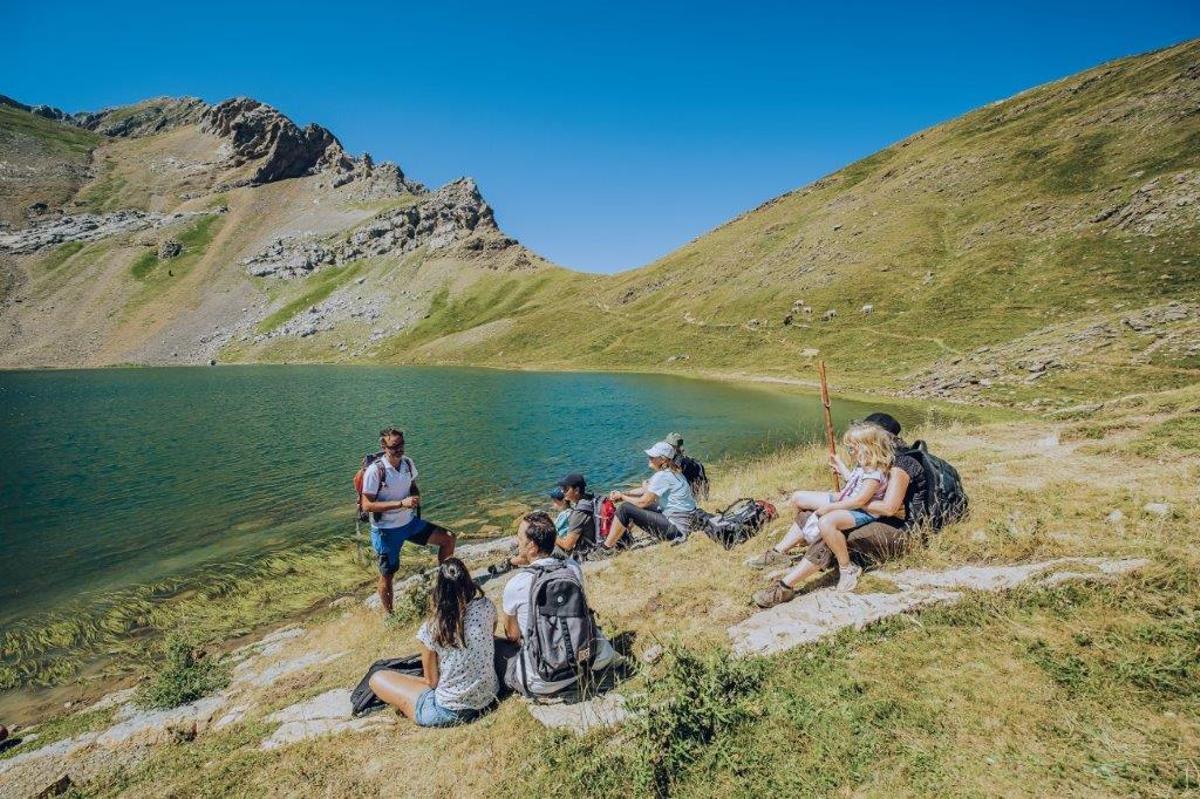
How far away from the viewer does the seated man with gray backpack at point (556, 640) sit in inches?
273

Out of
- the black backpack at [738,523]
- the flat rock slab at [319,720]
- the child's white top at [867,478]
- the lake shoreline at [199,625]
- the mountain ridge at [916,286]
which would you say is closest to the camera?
the flat rock slab at [319,720]

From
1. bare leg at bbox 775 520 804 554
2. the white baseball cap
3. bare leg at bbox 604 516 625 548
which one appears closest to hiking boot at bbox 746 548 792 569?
bare leg at bbox 775 520 804 554

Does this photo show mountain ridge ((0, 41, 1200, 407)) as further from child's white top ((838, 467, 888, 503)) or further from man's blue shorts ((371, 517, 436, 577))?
man's blue shorts ((371, 517, 436, 577))

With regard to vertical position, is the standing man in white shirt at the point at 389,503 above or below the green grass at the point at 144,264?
below

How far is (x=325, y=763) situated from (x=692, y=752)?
15.4 ft

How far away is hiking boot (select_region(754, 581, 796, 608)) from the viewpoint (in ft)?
27.8

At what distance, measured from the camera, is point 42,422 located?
151ft

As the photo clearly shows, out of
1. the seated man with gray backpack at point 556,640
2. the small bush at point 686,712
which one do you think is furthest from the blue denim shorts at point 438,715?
the small bush at point 686,712

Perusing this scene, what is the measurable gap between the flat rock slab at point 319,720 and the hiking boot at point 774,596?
5.75 metres

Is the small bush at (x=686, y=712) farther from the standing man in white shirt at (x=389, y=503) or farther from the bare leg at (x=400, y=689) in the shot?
the standing man in white shirt at (x=389, y=503)

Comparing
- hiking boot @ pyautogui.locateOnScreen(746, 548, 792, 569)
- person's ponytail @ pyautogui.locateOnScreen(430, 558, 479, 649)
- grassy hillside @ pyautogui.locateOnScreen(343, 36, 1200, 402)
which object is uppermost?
grassy hillside @ pyautogui.locateOnScreen(343, 36, 1200, 402)

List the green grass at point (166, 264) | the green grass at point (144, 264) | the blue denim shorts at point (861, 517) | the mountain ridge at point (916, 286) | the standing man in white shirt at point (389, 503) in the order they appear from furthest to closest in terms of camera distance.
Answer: the green grass at point (144, 264)
the green grass at point (166, 264)
the mountain ridge at point (916, 286)
the standing man in white shirt at point (389, 503)
the blue denim shorts at point (861, 517)

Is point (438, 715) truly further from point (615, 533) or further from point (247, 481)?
point (247, 481)

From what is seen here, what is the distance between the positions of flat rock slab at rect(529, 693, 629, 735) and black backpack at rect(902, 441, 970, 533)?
5954 millimetres
